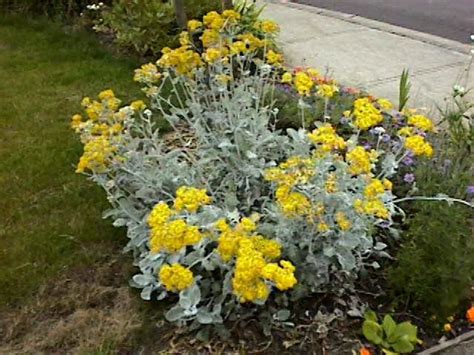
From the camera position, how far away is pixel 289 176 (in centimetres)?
261

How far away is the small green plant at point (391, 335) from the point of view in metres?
2.63

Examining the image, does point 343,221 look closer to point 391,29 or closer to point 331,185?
point 331,185

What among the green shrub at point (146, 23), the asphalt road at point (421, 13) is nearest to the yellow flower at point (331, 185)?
the green shrub at point (146, 23)

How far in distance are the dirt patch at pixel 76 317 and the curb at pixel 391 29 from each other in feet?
15.1

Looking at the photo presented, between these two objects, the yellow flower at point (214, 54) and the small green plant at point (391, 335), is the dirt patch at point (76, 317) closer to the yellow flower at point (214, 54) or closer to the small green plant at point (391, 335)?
the small green plant at point (391, 335)

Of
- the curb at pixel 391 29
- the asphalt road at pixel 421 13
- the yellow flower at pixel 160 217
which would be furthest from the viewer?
the asphalt road at pixel 421 13

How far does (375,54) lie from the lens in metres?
6.22

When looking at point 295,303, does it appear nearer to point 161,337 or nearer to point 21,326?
point 161,337

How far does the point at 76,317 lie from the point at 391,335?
4.39ft

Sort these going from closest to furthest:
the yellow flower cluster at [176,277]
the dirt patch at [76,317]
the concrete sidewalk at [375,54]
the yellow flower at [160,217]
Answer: the yellow flower cluster at [176,277] < the yellow flower at [160,217] < the dirt patch at [76,317] < the concrete sidewalk at [375,54]

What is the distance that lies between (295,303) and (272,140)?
3.03 ft

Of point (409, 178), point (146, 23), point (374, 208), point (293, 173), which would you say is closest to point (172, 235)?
point (293, 173)

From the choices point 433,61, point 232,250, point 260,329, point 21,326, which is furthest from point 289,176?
point 433,61

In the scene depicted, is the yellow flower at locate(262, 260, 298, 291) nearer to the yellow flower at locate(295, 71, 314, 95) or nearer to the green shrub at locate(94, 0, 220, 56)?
the yellow flower at locate(295, 71, 314, 95)
